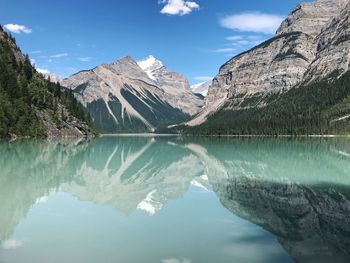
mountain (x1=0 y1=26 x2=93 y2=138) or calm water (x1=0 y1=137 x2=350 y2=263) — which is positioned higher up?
mountain (x1=0 y1=26 x2=93 y2=138)

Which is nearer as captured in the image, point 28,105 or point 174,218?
point 174,218

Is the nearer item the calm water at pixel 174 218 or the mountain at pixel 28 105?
the calm water at pixel 174 218

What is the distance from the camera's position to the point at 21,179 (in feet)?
128

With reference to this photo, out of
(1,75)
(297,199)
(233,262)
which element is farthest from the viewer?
(1,75)

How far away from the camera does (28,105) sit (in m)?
138

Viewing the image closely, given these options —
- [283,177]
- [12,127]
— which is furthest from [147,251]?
[12,127]

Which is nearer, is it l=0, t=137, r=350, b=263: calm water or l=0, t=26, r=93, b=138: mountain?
l=0, t=137, r=350, b=263: calm water

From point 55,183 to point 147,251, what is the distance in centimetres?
2375

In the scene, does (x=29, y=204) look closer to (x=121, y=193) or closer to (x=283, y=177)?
(x=121, y=193)

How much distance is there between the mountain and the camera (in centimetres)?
12519

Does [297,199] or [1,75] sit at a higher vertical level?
[1,75]

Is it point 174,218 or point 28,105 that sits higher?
point 28,105

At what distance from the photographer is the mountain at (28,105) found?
125 metres

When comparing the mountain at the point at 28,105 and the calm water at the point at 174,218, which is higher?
the mountain at the point at 28,105
